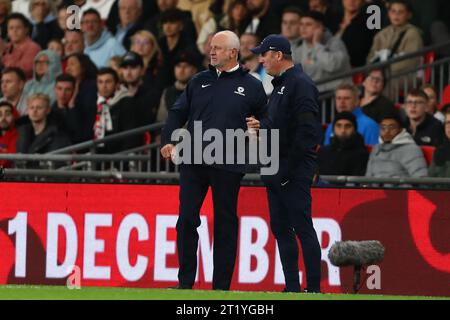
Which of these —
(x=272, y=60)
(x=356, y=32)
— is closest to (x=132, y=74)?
(x=356, y=32)

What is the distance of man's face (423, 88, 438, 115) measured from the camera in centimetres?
1792

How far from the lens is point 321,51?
63.0 feet

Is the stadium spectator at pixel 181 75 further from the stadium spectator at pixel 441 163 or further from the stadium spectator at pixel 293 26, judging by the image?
the stadium spectator at pixel 441 163

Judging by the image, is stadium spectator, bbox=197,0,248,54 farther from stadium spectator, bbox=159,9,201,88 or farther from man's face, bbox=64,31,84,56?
man's face, bbox=64,31,84,56

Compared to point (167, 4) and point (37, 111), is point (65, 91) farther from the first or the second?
point (167, 4)

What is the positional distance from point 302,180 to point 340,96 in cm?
523

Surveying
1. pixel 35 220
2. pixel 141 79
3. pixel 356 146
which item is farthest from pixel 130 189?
pixel 141 79

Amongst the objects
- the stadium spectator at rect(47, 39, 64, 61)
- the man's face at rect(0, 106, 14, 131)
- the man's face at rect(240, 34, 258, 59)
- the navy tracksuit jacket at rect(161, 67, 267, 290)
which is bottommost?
the navy tracksuit jacket at rect(161, 67, 267, 290)

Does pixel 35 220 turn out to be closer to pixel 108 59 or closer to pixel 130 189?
pixel 130 189

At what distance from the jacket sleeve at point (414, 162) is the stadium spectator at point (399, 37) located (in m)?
2.52

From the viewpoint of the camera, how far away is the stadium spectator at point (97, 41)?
69.6 feet

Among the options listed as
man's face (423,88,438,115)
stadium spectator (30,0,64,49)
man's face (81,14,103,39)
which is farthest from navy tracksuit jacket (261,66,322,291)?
stadium spectator (30,0,64,49)

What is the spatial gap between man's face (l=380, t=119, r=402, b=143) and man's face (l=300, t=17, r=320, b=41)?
2499 mm
